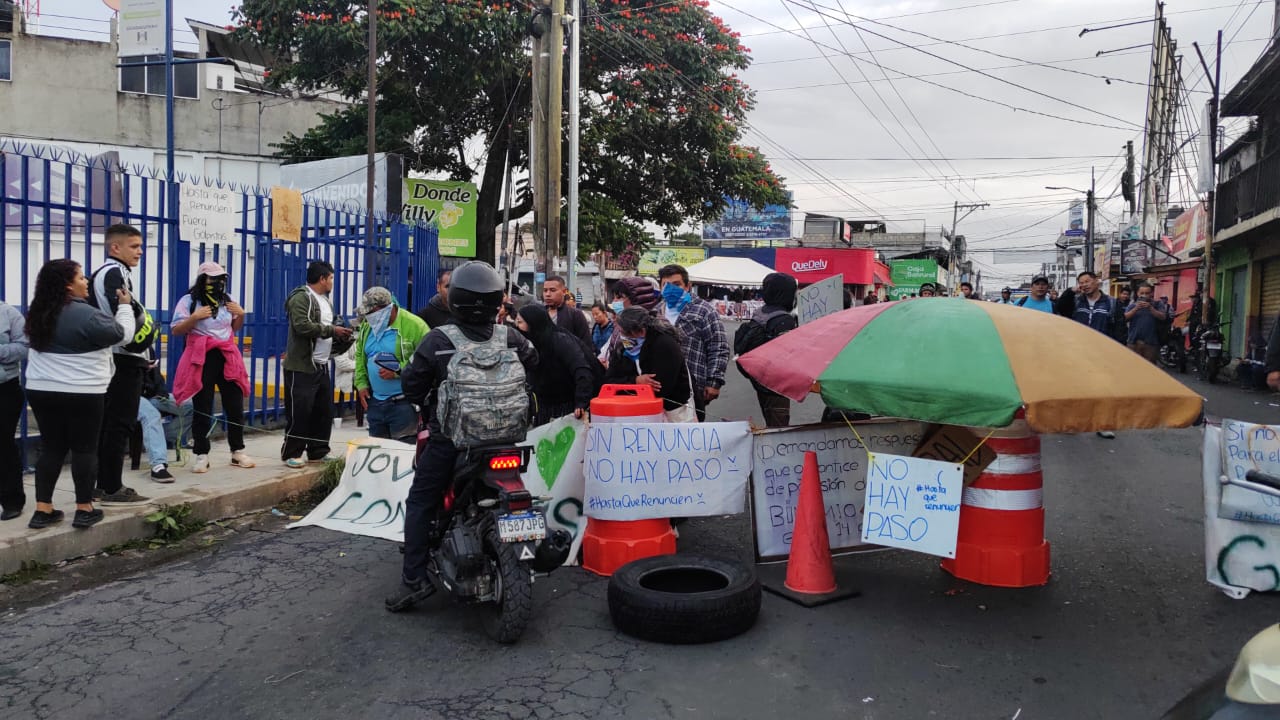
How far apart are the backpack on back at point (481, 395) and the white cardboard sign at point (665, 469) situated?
837 mm

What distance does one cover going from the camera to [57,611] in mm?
4590

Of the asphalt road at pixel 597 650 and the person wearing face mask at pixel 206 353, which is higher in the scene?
the person wearing face mask at pixel 206 353

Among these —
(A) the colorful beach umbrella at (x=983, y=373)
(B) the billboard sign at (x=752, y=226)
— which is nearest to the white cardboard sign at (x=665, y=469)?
(A) the colorful beach umbrella at (x=983, y=373)

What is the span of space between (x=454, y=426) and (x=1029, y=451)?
306 centimetres

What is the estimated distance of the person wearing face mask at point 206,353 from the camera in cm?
700

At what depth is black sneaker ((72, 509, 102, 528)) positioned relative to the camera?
5.43 m

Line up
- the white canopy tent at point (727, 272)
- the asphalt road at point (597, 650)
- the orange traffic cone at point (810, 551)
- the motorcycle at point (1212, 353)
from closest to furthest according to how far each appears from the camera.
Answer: the asphalt road at point (597, 650)
the orange traffic cone at point (810, 551)
the motorcycle at point (1212, 353)
the white canopy tent at point (727, 272)

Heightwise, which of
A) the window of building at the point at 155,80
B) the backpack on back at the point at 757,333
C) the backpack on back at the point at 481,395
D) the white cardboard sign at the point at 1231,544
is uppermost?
the window of building at the point at 155,80

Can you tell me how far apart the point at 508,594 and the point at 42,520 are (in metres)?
3.26

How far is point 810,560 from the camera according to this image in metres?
4.85

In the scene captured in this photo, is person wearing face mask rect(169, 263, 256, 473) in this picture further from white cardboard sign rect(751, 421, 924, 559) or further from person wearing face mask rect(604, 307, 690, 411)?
white cardboard sign rect(751, 421, 924, 559)

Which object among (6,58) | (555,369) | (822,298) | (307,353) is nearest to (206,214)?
(307,353)

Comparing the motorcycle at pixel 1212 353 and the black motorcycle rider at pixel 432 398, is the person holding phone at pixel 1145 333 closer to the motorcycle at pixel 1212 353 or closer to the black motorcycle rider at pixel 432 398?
the motorcycle at pixel 1212 353

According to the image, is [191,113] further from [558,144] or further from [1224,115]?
[1224,115]
